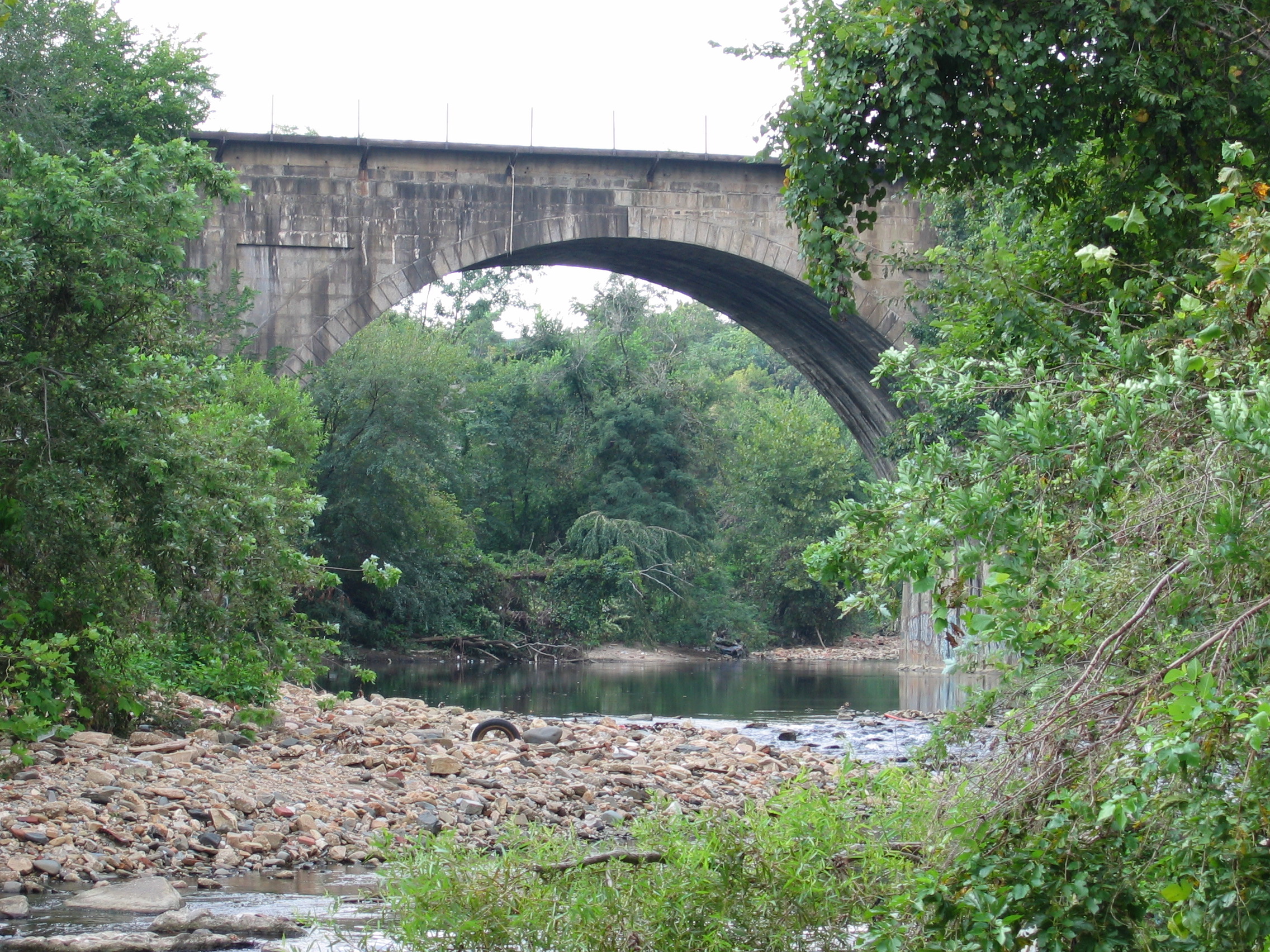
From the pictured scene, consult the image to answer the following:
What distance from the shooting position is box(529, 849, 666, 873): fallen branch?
156 inches

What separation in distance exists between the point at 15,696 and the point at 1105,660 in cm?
603

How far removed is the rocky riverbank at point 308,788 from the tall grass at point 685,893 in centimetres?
28

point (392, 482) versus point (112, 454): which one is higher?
point (392, 482)

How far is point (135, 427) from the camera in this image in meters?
6.57

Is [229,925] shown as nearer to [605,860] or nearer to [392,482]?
[605,860]

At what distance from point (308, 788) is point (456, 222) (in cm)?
1358

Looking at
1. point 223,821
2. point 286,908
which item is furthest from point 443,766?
point 286,908

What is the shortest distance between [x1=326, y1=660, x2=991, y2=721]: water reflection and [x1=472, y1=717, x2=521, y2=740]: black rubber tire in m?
4.16

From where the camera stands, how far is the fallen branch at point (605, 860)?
3953 millimetres

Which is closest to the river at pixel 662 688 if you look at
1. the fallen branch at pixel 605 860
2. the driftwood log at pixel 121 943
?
the driftwood log at pixel 121 943

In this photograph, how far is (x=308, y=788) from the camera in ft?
26.4

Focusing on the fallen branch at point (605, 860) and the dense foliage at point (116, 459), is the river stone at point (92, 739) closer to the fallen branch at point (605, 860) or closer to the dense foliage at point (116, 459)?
the dense foliage at point (116, 459)

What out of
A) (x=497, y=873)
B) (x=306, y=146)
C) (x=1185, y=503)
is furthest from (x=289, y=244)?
(x=1185, y=503)

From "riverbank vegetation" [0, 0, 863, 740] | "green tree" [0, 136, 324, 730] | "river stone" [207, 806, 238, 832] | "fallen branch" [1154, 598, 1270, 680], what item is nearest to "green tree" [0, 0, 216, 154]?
"riverbank vegetation" [0, 0, 863, 740]
